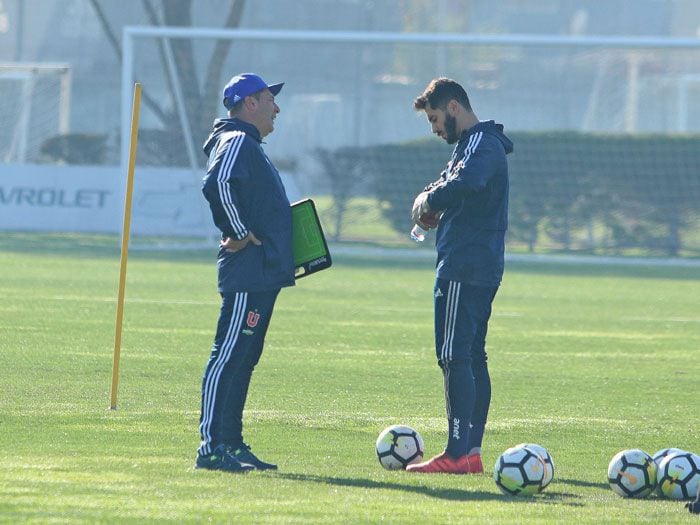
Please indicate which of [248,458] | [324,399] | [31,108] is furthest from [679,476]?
[31,108]

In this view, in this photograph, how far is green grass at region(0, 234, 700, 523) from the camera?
22.1ft

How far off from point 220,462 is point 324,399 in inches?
114

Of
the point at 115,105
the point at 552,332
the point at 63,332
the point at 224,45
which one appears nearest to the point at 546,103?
the point at 224,45

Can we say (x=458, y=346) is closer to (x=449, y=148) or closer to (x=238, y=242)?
(x=238, y=242)

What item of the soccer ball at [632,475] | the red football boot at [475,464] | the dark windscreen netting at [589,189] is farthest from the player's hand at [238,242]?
the dark windscreen netting at [589,189]

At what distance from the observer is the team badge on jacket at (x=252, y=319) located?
24.8 feet

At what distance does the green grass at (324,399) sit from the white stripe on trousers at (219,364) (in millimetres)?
249

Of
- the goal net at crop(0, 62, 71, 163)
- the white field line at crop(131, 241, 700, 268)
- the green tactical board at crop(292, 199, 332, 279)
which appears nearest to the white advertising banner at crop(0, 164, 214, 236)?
the white field line at crop(131, 241, 700, 268)

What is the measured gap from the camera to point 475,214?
787 centimetres

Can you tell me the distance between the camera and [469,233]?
25.8 feet

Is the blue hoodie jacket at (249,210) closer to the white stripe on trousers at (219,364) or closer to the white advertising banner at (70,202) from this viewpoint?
the white stripe on trousers at (219,364)

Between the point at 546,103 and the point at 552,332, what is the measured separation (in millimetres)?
17598

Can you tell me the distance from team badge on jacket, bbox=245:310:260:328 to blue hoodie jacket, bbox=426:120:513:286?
3.37ft

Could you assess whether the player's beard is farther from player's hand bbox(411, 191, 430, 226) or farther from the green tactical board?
the green tactical board
